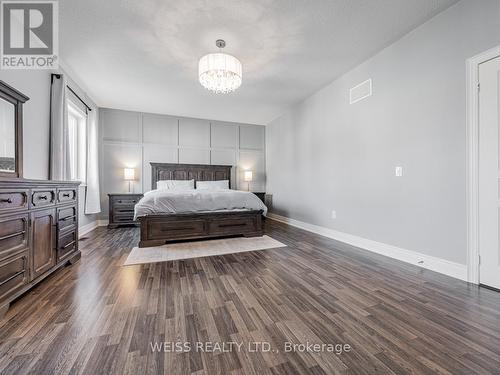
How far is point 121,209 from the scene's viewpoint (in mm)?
4875

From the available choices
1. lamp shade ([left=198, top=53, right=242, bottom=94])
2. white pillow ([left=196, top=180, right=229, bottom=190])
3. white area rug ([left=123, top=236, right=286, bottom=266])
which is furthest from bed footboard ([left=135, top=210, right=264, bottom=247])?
lamp shade ([left=198, top=53, right=242, bottom=94])

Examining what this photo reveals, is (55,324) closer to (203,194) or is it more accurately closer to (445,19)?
(203,194)

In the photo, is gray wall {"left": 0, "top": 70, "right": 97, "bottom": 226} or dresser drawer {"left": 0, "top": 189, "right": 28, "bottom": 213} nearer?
dresser drawer {"left": 0, "top": 189, "right": 28, "bottom": 213}

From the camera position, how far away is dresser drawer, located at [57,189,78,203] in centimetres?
237

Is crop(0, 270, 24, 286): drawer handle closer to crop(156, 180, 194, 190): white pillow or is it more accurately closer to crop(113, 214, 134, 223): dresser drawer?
crop(113, 214, 134, 223): dresser drawer

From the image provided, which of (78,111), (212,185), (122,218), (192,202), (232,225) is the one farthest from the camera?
(212,185)

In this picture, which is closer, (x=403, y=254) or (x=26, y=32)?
(x=26, y=32)

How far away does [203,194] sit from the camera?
12.5 feet

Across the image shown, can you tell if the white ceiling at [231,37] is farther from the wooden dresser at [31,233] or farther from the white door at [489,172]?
the wooden dresser at [31,233]

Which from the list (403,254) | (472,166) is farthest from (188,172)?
(472,166)

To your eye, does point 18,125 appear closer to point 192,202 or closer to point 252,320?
point 192,202

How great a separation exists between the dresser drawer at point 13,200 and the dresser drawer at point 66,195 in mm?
567

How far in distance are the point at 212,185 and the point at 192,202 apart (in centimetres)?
199

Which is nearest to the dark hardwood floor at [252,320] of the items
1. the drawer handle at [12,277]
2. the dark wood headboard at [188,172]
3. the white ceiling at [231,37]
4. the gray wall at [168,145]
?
the drawer handle at [12,277]
